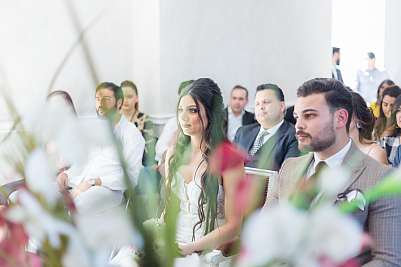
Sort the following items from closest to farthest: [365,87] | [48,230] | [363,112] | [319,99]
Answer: [48,230] < [319,99] < [363,112] < [365,87]

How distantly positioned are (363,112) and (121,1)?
1992mm

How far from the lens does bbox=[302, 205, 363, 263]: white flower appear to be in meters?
0.48

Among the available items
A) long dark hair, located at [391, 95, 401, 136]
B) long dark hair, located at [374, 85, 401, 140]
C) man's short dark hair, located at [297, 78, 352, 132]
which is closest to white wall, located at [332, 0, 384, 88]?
long dark hair, located at [374, 85, 401, 140]

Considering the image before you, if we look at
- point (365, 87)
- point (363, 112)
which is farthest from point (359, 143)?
point (365, 87)

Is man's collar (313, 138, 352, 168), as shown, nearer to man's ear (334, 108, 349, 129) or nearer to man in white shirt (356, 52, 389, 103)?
man's ear (334, 108, 349, 129)

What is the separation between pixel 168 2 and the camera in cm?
530

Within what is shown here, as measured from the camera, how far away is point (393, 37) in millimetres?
9688

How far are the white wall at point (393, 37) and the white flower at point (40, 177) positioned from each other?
936 centimetres

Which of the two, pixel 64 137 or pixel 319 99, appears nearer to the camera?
pixel 64 137

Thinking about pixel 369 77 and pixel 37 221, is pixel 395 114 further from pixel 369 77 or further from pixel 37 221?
pixel 369 77

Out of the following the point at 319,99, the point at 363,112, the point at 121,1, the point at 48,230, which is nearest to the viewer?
the point at 48,230

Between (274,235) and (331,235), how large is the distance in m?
0.04

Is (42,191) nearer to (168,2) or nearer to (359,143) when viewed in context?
(359,143)

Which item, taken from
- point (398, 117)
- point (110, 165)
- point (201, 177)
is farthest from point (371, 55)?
point (110, 165)
